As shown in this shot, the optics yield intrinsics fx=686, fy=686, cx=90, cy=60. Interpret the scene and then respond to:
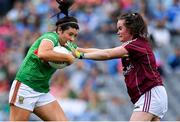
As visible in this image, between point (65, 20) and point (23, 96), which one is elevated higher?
point (65, 20)

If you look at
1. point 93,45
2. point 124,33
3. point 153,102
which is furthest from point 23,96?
point 93,45

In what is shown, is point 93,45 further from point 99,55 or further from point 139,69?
point 139,69

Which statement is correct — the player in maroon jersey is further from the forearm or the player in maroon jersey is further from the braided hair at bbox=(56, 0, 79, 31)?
the braided hair at bbox=(56, 0, 79, 31)

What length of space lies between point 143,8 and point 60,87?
8.44 ft

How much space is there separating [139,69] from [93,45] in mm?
7403

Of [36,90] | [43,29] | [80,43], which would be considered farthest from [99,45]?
[36,90]

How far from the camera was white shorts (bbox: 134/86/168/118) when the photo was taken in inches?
302

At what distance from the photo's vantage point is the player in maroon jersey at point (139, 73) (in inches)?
302

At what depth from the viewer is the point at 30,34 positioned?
15.7 metres

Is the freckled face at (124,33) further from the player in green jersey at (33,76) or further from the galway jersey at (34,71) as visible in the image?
the galway jersey at (34,71)

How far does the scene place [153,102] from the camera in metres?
7.67

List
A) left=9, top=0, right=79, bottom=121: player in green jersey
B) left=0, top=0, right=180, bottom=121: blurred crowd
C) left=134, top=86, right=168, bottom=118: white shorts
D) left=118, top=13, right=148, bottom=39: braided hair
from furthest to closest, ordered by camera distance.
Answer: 1. left=0, top=0, right=180, bottom=121: blurred crowd
2. left=9, top=0, right=79, bottom=121: player in green jersey
3. left=118, top=13, right=148, bottom=39: braided hair
4. left=134, top=86, right=168, bottom=118: white shorts

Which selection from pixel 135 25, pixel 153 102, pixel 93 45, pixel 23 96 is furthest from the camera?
pixel 93 45

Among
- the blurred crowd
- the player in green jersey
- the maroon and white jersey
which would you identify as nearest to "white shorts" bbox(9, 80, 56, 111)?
the player in green jersey
